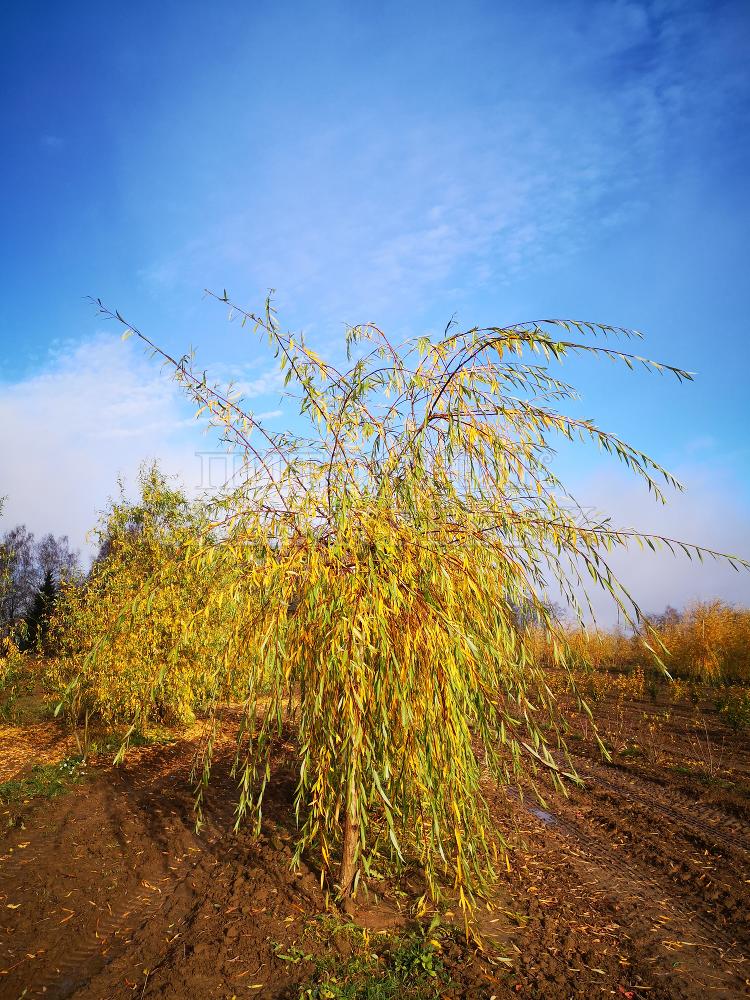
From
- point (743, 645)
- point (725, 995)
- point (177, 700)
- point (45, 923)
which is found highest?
point (743, 645)

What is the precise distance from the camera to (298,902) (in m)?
3.33

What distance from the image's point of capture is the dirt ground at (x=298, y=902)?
277 centimetres

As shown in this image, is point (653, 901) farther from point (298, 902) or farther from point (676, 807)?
A: point (298, 902)

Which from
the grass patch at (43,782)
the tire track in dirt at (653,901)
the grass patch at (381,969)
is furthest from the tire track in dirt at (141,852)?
the tire track in dirt at (653,901)

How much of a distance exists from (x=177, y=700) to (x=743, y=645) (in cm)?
1194

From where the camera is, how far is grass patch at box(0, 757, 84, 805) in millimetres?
5660

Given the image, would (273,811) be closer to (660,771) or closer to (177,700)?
(177,700)

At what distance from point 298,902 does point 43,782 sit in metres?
4.41

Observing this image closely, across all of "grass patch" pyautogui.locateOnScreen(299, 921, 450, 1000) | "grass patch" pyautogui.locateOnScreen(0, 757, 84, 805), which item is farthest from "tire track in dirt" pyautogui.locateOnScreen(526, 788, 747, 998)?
"grass patch" pyautogui.locateOnScreen(0, 757, 84, 805)

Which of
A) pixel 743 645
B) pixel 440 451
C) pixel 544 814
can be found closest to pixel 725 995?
pixel 544 814

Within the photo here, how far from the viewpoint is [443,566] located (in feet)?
9.26

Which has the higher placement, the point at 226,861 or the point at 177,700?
the point at 177,700

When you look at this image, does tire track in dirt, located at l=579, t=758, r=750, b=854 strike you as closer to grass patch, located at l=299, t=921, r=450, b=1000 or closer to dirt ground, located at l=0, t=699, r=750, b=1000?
dirt ground, located at l=0, t=699, r=750, b=1000

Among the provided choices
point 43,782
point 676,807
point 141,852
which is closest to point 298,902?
point 141,852
